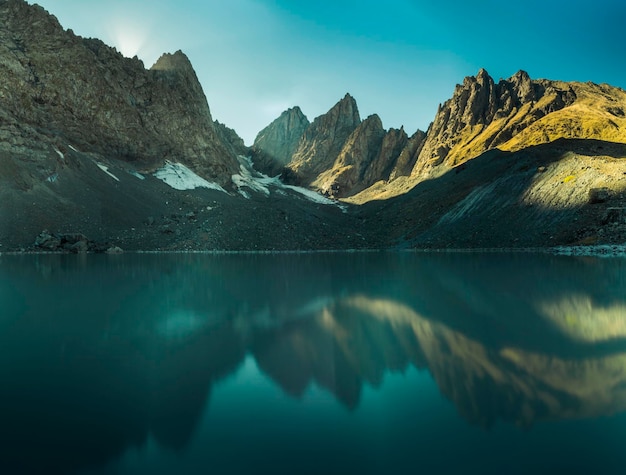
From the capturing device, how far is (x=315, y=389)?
638 centimetres

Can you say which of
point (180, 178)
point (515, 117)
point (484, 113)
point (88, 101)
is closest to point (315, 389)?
point (180, 178)

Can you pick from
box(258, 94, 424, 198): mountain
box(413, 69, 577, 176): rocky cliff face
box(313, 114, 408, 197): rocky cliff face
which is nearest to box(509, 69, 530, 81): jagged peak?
box(413, 69, 577, 176): rocky cliff face

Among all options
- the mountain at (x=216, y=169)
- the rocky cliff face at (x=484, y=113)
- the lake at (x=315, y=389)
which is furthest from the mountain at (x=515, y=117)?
the lake at (x=315, y=389)

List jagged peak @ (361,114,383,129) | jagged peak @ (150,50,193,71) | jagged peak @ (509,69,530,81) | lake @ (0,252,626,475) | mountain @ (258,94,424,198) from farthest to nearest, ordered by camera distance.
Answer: jagged peak @ (361,114,383,129) < mountain @ (258,94,424,198) < jagged peak @ (509,69,530,81) < jagged peak @ (150,50,193,71) < lake @ (0,252,626,475)

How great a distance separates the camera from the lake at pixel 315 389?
4.50 metres

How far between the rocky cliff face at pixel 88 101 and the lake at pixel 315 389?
220ft

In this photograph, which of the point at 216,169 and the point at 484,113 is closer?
the point at 216,169

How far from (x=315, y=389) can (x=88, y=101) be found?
323ft

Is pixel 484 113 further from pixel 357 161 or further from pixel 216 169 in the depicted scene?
pixel 216 169

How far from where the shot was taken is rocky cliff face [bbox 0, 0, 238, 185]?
74062 millimetres

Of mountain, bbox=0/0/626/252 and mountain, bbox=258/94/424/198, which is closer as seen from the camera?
mountain, bbox=0/0/626/252

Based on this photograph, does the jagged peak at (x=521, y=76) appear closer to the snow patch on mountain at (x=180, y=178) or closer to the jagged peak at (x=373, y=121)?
the jagged peak at (x=373, y=121)

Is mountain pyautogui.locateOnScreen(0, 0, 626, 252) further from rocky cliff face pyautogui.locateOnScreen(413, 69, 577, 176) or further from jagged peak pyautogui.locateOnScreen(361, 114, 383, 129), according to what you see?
jagged peak pyautogui.locateOnScreen(361, 114, 383, 129)

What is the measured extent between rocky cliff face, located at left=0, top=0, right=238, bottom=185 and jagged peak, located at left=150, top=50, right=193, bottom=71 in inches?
30.7
